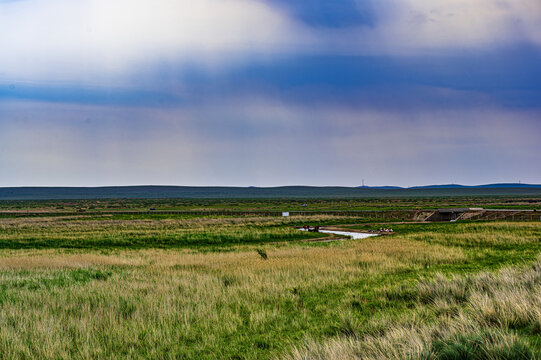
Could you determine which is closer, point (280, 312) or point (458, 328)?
point (458, 328)

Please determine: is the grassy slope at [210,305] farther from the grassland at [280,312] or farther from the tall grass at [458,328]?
the tall grass at [458,328]

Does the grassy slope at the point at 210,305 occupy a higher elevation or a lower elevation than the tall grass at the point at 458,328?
lower

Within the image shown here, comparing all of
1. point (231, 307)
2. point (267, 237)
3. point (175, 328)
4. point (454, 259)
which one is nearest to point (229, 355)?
point (175, 328)

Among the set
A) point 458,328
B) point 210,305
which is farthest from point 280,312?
point 458,328

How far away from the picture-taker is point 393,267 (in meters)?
16.4

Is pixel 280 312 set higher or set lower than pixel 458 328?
lower

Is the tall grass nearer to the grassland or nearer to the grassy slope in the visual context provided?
the grassland

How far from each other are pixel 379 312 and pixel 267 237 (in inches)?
1252

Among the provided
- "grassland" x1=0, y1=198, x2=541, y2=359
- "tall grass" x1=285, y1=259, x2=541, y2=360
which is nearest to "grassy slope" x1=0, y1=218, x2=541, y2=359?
"grassland" x1=0, y1=198, x2=541, y2=359

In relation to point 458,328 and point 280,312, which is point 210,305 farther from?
point 458,328

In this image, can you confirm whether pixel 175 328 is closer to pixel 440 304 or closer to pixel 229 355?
pixel 229 355

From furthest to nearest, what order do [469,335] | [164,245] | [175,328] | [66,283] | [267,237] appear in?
[267,237] < [164,245] < [66,283] < [175,328] < [469,335]

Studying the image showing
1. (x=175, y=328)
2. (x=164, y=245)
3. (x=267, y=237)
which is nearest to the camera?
(x=175, y=328)

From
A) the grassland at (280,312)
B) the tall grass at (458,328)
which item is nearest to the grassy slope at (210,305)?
the grassland at (280,312)
